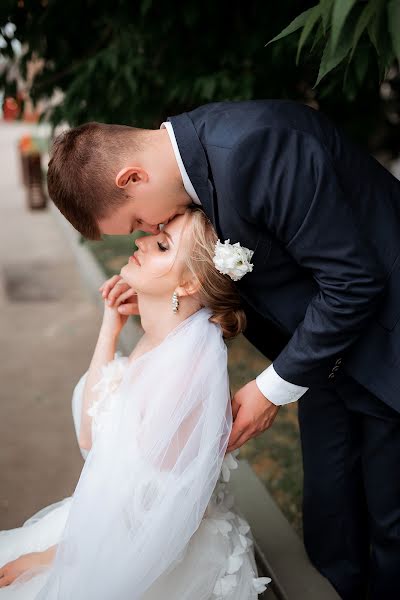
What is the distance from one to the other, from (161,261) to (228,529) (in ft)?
2.84

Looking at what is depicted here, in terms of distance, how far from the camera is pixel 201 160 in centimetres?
165

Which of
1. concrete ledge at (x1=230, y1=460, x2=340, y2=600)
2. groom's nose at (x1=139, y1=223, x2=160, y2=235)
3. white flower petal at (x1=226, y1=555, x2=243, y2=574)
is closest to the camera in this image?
groom's nose at (x1=139, y1=223, x2=160, y2=235)

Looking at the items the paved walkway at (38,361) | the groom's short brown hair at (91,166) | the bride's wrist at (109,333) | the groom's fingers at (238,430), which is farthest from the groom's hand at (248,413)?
the paved walkway at (38,361)

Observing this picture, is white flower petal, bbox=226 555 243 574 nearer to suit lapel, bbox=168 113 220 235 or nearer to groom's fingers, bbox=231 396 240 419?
groom's fingers, bbox=231 396 240 419

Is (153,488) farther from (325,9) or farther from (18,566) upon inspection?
(325,9)

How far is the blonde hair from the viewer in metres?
1.84

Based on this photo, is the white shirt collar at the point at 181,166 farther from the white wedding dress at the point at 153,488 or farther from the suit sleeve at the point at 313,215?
the white wedding dress at the point at 153,488

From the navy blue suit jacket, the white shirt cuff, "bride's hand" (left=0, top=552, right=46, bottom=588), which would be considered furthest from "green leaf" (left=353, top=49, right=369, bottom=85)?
"bride's hand" (left=0, top=552, right=46, bottom=588)

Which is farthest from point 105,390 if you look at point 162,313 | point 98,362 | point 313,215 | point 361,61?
point 361,61

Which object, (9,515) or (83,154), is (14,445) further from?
(83,154)

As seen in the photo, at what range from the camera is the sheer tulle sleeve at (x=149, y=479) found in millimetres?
1812

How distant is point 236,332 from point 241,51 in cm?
199

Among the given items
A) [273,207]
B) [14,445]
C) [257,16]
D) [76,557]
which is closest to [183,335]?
[273,207]

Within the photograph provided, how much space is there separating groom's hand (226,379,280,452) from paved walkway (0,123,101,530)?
4.65 feet
